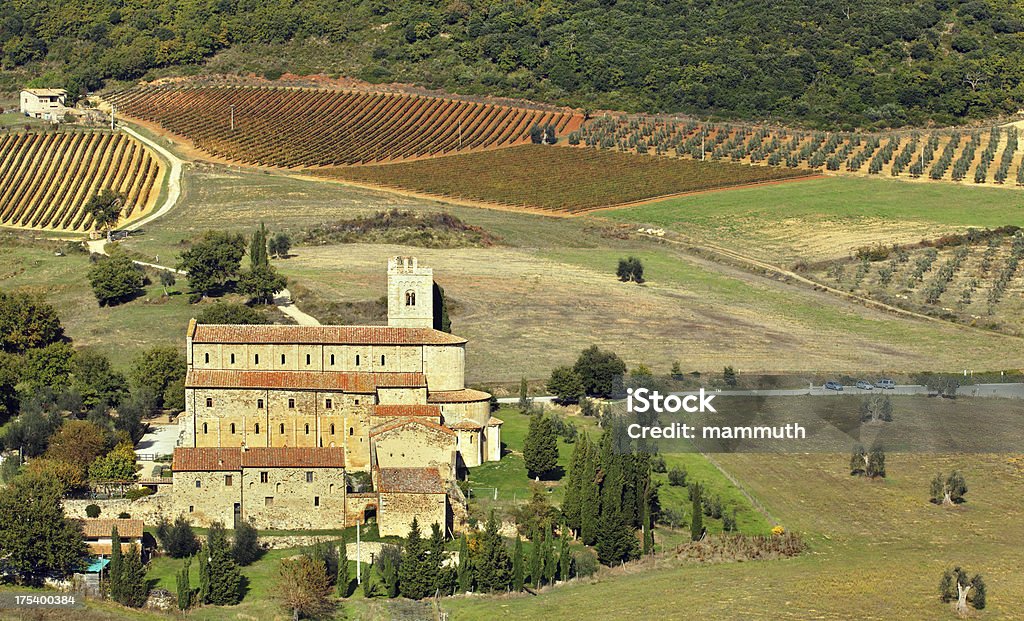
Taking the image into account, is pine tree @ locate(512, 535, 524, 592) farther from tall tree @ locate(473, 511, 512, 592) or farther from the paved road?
the paved road

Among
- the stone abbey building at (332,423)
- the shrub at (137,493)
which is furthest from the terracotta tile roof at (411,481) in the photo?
the shrub at (137,493)

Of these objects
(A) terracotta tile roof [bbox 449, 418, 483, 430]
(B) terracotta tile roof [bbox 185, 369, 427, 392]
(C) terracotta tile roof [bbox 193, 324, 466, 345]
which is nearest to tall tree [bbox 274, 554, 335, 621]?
(B) terracotta tile roof [bbox 185, 369, 427, 392]

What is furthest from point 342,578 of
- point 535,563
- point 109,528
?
point 109,528

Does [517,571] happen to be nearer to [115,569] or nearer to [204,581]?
[204,581]

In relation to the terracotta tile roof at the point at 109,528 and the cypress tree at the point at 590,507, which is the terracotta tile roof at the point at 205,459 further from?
the cypress tree at the point at 590,507

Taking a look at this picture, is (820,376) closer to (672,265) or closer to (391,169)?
(672,265)

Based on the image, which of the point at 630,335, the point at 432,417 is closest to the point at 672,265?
the point at 630,335
